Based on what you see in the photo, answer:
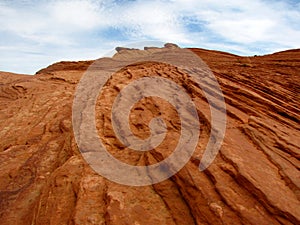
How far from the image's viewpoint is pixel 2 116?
13547 millimetres

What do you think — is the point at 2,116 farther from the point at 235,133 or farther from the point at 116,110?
the point at 235,133

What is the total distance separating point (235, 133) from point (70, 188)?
4228 millimetres

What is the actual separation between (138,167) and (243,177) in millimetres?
2485

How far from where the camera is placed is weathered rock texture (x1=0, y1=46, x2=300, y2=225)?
553 cm

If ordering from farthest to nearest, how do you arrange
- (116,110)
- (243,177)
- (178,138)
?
(116,110) < (178,138) < (243,177)

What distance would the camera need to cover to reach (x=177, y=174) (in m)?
6.38

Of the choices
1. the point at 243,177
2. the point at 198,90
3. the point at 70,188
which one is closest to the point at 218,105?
the point at 198,90

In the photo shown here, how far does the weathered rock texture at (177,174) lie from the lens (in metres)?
5.53

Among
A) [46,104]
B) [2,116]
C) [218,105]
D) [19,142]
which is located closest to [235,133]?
[218,105]

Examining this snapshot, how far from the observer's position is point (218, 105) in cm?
930

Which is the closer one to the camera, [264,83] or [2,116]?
[264,83]

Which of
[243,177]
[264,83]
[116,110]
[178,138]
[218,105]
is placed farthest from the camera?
[264,83]

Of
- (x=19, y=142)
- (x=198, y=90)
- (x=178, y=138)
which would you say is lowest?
(x=19, y=142)

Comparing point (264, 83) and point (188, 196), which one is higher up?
point (264, 83)
